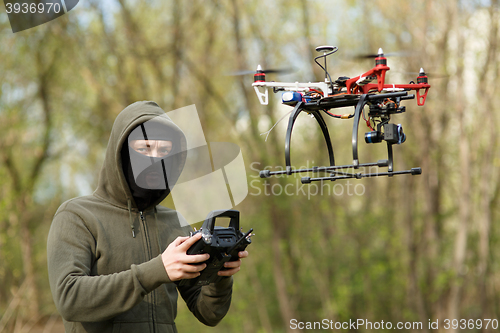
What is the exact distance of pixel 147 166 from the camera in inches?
88.4

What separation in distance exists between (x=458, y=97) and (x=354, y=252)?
4263 millimetres

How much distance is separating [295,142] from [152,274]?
28.4ft

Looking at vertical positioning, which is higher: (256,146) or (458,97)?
(458,97)

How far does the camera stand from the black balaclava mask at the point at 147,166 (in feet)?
7.32

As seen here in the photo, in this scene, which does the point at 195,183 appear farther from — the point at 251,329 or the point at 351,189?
the point at 251,329

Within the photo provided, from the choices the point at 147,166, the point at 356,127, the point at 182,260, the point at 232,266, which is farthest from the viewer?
the point at 147,166

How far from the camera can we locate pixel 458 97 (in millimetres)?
7875

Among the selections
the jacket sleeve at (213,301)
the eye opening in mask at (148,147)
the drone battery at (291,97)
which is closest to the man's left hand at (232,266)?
the jacket sleeve at (213,301)

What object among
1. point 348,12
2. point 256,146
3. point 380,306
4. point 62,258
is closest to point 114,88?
A: point 256,146

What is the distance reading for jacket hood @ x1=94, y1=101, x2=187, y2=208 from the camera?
221 centimetres

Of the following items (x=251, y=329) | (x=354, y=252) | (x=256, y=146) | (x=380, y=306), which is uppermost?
(x=256, y=146)

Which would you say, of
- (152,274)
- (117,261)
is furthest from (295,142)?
(152,274)

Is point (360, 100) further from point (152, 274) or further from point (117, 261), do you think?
point (117, 261)

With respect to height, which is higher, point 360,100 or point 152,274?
point 360,100
